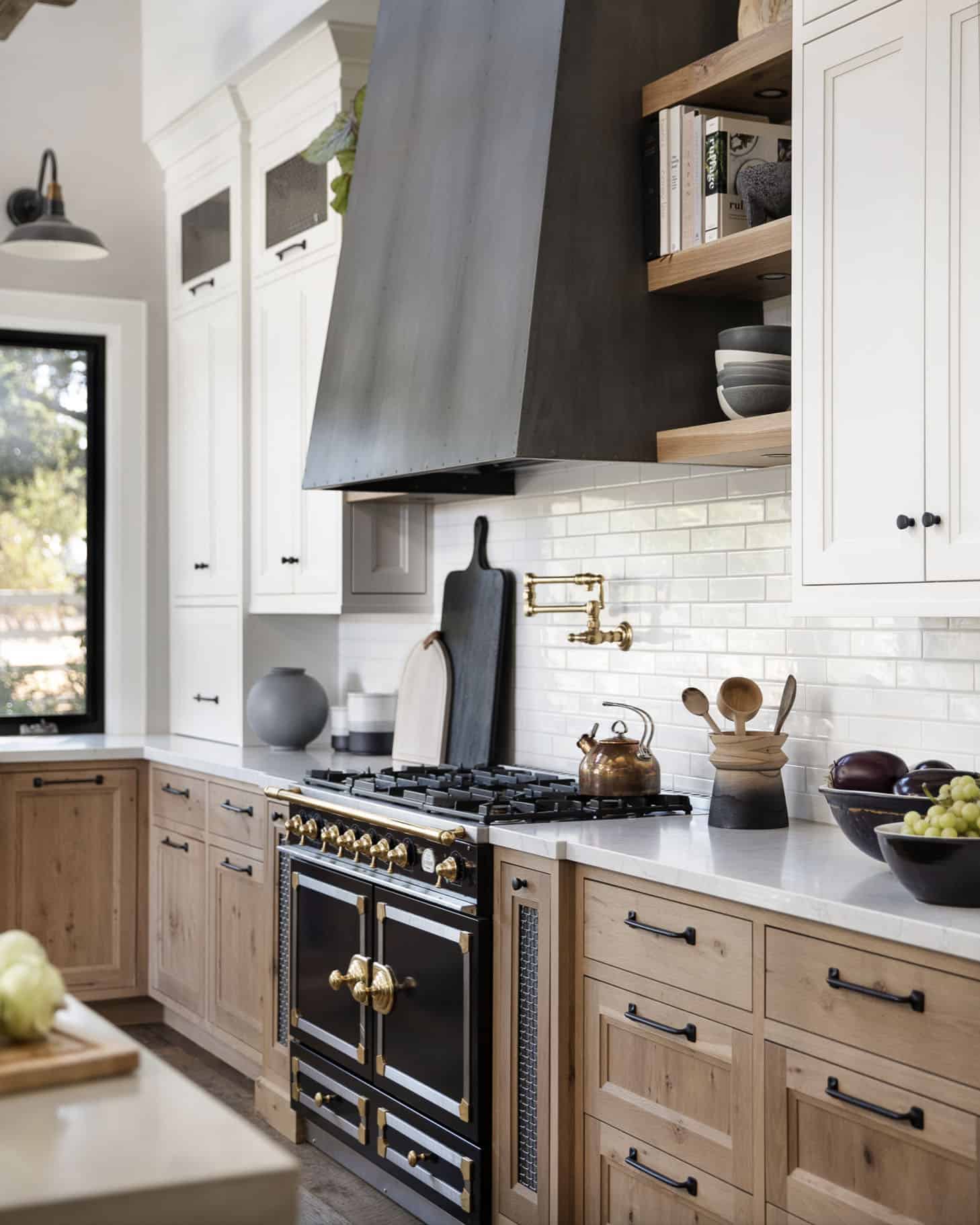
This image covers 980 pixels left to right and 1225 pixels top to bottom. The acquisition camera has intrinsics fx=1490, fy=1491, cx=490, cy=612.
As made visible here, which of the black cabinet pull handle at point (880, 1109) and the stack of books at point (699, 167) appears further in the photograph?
the stack of books at point (699, 167)

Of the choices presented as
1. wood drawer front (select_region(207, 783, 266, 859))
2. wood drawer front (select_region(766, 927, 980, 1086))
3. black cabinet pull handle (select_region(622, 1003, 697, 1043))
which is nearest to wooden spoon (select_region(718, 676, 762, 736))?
black cabinet pull handle (select_region(622, 1003, 697, 1043))

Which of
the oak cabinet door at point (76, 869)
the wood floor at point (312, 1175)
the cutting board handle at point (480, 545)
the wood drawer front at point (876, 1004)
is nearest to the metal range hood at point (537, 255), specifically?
the cutting board handle at point (480, 545)

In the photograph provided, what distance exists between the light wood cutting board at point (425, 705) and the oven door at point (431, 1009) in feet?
2.84

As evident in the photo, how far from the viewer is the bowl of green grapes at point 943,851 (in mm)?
2115

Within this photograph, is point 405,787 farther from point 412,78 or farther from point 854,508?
point 412,78

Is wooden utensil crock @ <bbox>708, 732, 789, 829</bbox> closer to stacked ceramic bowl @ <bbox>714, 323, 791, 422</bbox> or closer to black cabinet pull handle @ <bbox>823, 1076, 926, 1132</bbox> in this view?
stacked ceramic bowl @ <bbox>714, 323, 791, 422</bbox>

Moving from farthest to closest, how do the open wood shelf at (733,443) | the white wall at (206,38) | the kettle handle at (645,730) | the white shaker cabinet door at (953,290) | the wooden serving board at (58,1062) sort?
the white wall at (206,38), the kettle handle at (645,730), the open wood shelf at (733,443), the white shaker cabinet door at (953,290), the wooden serving board at (58,1062)

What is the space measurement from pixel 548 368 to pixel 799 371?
26.1 inches

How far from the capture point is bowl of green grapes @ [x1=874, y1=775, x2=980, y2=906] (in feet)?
6.94

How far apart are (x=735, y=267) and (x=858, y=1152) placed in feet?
5.53

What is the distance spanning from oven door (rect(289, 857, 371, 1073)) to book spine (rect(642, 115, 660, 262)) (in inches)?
63.1


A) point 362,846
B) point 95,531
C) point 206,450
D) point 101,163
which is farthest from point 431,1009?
point 101,163

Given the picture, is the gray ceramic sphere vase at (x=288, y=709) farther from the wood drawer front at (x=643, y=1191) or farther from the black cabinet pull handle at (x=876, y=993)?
the black cabinet pull handle at (x=876, y=993)

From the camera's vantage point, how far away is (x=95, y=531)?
5.67 m
